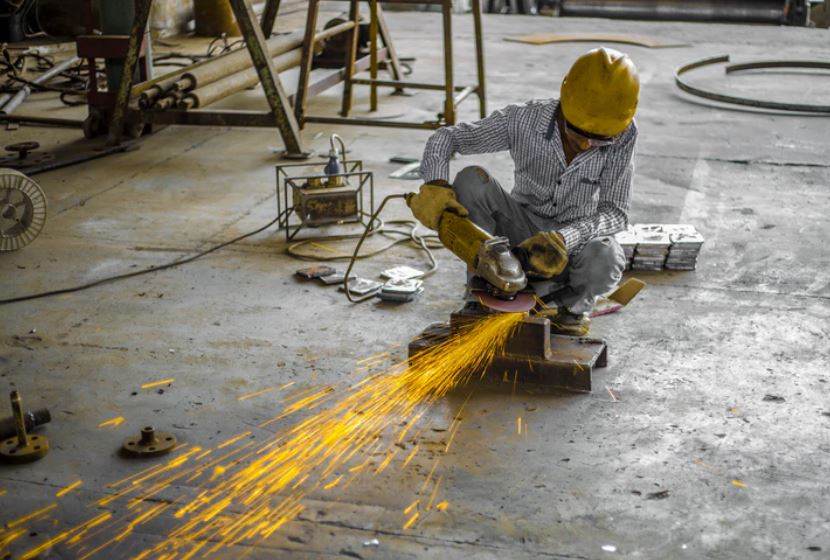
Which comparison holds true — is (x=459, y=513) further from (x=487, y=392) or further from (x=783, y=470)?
(x=783, y=470)

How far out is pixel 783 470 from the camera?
3.17 m

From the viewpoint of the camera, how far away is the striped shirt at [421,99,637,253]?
383 cm

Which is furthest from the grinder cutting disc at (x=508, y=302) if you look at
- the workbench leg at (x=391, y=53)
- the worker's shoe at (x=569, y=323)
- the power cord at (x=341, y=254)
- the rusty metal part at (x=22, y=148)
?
the workbench leg at (x=391, y=53)

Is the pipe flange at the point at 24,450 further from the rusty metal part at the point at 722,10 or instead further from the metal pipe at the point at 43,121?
the rusty metal part at the point at 722,10

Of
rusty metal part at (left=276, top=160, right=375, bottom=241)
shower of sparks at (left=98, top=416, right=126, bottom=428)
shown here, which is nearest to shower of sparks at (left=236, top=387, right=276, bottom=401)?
shower of sparks at (left=98, top=416, right=126, bottom=428)

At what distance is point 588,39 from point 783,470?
9783mm

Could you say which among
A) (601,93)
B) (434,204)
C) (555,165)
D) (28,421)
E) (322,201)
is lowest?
(28,421)

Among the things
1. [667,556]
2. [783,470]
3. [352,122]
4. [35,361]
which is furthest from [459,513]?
[352,122]

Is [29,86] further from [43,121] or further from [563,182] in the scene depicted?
[563,182]

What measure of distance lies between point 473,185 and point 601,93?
2.37 feet

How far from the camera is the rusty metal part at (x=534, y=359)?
12.1ft

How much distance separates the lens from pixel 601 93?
11.5 ft

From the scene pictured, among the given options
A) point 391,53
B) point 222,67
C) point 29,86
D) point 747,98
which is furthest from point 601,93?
point 29,86

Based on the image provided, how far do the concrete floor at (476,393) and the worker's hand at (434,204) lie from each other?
1.95 ft
